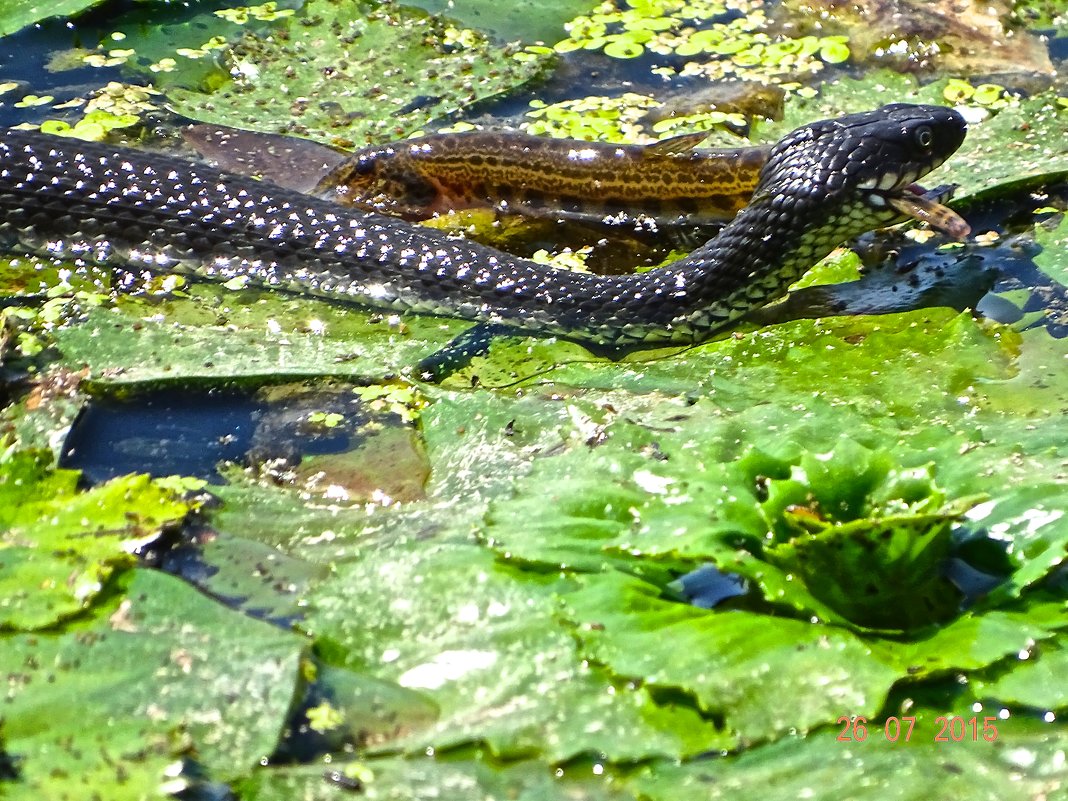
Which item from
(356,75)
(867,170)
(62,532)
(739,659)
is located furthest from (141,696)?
(356,75)

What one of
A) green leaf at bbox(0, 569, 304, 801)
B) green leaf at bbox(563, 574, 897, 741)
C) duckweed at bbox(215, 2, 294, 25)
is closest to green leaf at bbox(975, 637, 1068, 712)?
green leaf at bbox(563, 574, 897, 741)

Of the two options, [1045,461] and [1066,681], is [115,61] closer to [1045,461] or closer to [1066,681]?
[1045,461]

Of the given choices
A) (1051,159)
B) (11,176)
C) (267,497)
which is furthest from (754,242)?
(11,176)

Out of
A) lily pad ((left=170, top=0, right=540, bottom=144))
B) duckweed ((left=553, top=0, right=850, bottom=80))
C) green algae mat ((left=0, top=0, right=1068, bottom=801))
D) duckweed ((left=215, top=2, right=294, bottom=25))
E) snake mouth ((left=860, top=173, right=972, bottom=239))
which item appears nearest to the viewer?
green algae mat ((left=0, top=0, right=1068, bottom=801))

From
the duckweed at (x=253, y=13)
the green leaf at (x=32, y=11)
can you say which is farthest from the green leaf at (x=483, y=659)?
the green leaf at (x=32, y=11)

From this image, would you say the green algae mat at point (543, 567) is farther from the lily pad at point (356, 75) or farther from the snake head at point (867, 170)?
the lily pad at point (356, 75)

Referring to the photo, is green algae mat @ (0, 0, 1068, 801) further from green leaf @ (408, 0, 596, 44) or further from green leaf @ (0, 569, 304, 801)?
green leaf @ (408, 0, 596, 44)

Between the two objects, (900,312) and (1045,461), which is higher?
(1045,461)
